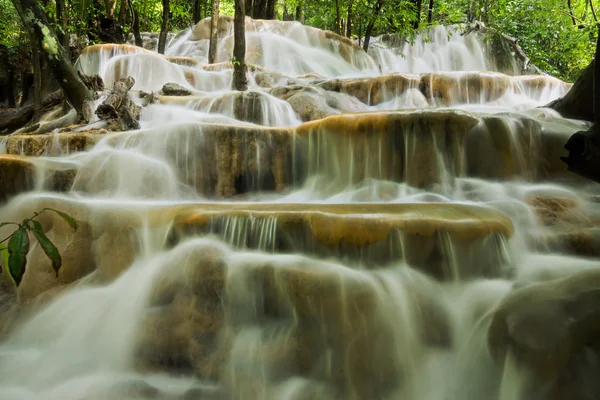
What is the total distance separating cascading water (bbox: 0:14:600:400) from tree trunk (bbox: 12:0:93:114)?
1746mm

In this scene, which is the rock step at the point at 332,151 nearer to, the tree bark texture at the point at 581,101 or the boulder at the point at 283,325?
the tree bark texture at the point at 581,101

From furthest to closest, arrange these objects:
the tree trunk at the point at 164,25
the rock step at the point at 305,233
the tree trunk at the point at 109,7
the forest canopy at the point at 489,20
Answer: the tree trunk at the point at 164,25, the tree trunk at the point at 109,7, the forest canopy at the point at 489,20, the rock step at the point at 305,233

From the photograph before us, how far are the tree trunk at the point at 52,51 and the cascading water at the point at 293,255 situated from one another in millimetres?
1746

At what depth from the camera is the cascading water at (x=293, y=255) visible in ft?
9.34

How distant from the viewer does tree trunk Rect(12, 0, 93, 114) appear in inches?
253

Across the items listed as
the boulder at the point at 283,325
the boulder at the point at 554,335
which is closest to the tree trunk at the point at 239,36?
the boulder at the point at 283,325

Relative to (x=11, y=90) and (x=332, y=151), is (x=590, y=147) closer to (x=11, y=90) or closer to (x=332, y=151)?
(x=332, y=151)

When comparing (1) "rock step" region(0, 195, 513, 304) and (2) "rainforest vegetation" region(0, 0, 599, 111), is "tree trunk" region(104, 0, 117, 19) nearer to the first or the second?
(2) "rainforest vegetation" region(0, 0, 599, 111)

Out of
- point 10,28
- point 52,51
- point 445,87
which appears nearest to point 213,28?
point 10,28

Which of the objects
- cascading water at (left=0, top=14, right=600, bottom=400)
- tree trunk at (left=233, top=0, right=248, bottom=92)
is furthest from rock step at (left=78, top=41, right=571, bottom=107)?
cascading water at (left=0, top=14, right=600, bottom=400)

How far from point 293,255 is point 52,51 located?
578 centimetres

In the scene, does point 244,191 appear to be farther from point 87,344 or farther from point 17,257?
point 17,257

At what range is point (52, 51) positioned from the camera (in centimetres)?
654

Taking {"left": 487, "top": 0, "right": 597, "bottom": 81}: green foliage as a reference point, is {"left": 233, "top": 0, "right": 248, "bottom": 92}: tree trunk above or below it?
below
